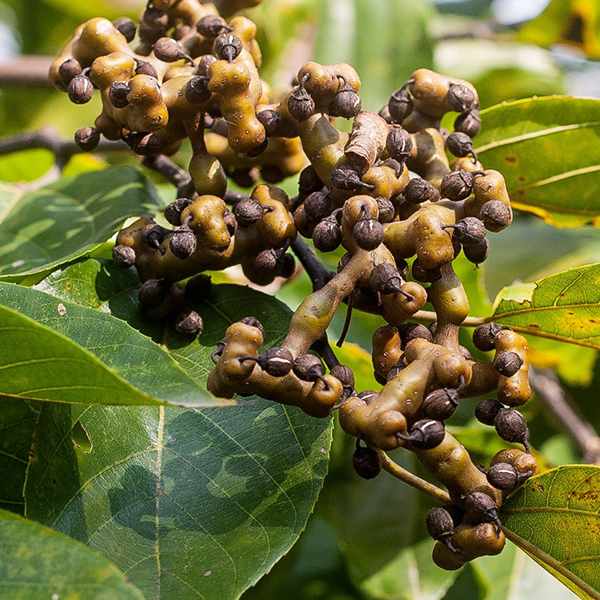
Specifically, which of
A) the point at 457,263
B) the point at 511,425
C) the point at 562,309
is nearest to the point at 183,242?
the point at 511,425

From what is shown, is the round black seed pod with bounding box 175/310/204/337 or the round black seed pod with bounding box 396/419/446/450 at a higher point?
the round black seed pod with bounding box 396/419/446/450

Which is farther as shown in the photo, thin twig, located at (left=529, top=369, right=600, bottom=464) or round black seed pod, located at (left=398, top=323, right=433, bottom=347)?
thin twig, located at (left=529, top=369, right=600, bottom=464)

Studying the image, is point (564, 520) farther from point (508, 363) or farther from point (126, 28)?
point (126, 28)

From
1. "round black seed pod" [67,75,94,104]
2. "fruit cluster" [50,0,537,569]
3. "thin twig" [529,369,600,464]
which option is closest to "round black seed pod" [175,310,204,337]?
"fruit cluster" [50,0,537,569]

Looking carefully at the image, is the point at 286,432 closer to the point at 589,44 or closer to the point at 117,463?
the point at 117,463

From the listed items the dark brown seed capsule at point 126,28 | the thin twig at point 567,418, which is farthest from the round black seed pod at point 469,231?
the thin twig at point 567,418

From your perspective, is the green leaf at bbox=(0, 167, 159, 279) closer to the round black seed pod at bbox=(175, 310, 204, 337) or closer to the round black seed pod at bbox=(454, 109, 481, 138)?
the round black seed pod at bbox=(175, 310, 204, 337)

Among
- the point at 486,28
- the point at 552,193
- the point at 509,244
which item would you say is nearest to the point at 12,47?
the point at 486,28
